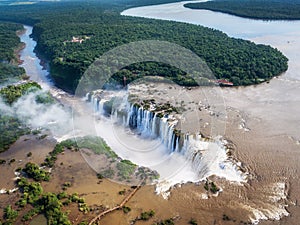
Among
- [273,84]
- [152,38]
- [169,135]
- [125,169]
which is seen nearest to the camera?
[125,169]

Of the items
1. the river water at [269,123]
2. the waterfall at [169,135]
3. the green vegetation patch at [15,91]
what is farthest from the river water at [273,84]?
the green vegetation patch at [15,91]

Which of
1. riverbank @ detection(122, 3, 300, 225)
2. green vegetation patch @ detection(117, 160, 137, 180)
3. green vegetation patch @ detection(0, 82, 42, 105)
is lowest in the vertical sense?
green vegetation patch @ detection(117, 160, 137, 180)

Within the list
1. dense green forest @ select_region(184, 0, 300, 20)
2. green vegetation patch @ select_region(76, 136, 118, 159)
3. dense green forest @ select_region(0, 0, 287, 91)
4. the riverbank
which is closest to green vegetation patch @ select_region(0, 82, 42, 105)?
dense green forest @ select_region(0, 0, 287, 91)

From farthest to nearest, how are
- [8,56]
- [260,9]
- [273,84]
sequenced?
[260,9], [8,56], [273,84]

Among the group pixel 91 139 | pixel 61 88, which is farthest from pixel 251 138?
pixel 61 88

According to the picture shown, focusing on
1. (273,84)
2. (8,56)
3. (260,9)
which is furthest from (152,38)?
(260,9)

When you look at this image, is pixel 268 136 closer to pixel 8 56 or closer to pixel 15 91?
pixel 15 91

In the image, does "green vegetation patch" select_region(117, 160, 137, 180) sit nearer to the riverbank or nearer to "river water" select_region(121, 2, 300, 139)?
the riverbank
